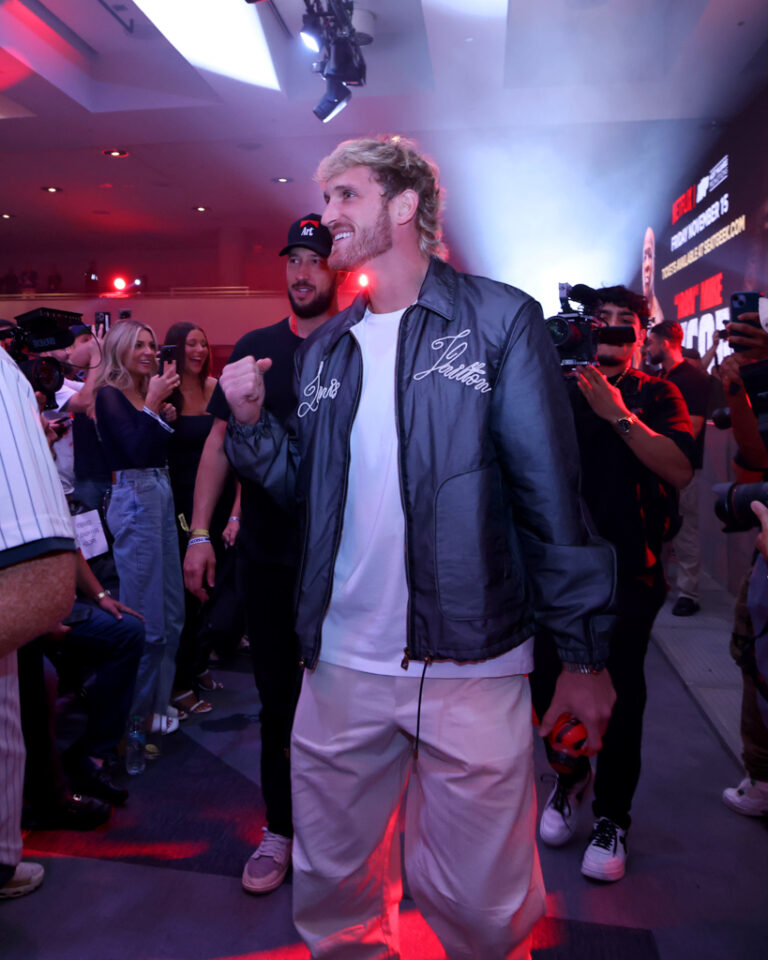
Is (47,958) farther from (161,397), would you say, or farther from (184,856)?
(161,397)

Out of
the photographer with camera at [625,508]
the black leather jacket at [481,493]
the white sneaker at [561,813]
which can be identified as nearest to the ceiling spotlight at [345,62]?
the photographer with camera at [625,508]

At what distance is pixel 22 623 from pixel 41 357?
1955 mm

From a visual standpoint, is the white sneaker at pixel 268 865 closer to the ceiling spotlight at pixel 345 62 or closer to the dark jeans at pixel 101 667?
the dark jeans at pixel 101 667

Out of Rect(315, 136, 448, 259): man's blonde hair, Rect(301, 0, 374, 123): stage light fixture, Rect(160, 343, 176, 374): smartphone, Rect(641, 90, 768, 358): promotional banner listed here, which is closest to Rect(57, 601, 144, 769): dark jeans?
Rect(160, 343, 176, 374): smartphone

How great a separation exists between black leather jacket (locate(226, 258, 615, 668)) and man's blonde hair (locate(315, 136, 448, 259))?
0.20 m

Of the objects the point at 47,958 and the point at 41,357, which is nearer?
the point at 47,958

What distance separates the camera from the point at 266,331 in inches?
91.8

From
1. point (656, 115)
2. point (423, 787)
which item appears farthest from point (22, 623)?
point (656, 115)

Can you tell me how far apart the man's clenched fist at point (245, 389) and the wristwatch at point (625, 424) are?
3.59 ft

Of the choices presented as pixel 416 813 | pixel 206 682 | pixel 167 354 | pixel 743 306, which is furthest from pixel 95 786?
pixel 743 306

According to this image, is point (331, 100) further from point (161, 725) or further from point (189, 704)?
point (161, 725)

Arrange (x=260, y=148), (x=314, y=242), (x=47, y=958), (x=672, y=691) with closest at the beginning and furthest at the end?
1. (x=47, y=958)
2. (x=314, y=242)
3. (x=672, y=691)
4. (x=260, y=148)

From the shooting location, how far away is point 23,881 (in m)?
2.24

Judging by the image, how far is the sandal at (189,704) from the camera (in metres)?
3.69
